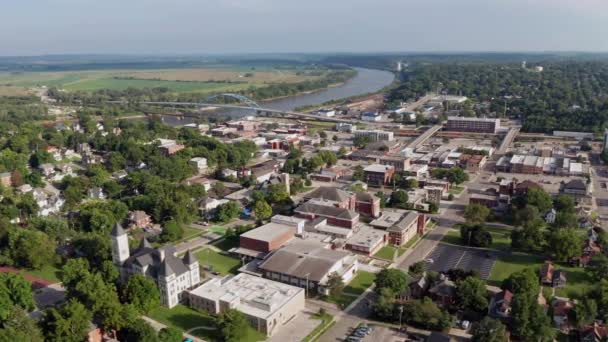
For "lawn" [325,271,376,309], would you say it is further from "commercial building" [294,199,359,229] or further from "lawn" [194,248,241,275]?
"lawn" [194,248,241,275]

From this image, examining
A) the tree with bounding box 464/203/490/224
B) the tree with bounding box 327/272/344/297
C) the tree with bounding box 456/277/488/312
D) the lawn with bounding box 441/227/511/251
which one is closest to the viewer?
the tree with bounding box 456/277/488/312

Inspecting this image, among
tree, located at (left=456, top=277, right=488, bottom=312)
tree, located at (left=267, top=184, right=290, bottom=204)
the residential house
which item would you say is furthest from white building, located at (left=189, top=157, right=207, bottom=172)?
tree, located at (left=456, top=277, right=488, bottom=312)

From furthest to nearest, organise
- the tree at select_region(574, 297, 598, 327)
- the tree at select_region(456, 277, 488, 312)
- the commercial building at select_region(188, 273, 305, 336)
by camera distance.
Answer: the tree at select_region(456, 277, 488, 312) < the commercial building at select_region(188, 273, 305, 336) < the tree at select_region(574, 297, 598, 327)

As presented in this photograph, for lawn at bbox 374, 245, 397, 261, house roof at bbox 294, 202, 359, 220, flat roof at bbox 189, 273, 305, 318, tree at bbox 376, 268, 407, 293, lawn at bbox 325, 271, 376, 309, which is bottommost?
lawn at bbox 325, 271, 376, 309

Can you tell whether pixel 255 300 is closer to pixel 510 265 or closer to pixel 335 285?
pixel 335 285

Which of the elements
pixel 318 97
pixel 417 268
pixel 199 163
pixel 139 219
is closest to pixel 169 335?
pixel 417 268

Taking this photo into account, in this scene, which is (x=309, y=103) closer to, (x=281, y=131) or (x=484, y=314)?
(x=281, y=131)

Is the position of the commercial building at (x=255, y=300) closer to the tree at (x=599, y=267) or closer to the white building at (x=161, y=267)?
the white building at (x=161, y=267)
